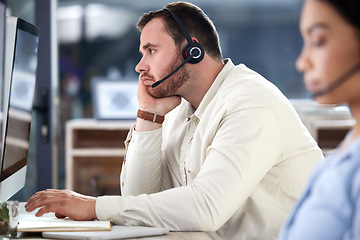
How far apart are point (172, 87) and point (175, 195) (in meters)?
0.53

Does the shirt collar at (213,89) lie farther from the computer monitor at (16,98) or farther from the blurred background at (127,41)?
the blurred background at (127,41)

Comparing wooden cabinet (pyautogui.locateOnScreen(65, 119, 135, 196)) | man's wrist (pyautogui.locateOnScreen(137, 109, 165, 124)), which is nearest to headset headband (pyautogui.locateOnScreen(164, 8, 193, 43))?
man's wrist (pyautogui.locateOnScreen(137, 109, 165, 124))

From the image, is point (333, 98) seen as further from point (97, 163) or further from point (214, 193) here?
point (97, 163)

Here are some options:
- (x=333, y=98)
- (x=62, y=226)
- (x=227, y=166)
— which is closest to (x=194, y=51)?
(x=227, y=166)

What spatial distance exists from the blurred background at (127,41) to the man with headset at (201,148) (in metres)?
2.52

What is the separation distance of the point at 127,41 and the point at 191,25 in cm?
271

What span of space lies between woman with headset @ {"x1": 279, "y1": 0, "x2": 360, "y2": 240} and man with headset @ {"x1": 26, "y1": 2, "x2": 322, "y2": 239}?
1.83 ft

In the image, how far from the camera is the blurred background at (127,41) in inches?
168

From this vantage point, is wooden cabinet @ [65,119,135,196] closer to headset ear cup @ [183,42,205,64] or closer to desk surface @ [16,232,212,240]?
headset ear cup @ [183,42,205,64]

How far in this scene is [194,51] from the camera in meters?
1.63

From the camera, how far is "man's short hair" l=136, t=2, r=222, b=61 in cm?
165

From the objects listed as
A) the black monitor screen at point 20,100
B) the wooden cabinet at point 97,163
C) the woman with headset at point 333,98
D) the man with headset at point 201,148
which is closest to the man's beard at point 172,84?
the man with headset at point 201,148

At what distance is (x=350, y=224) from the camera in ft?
1.99

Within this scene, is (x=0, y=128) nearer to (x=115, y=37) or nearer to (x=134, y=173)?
(x=134, y=173)
